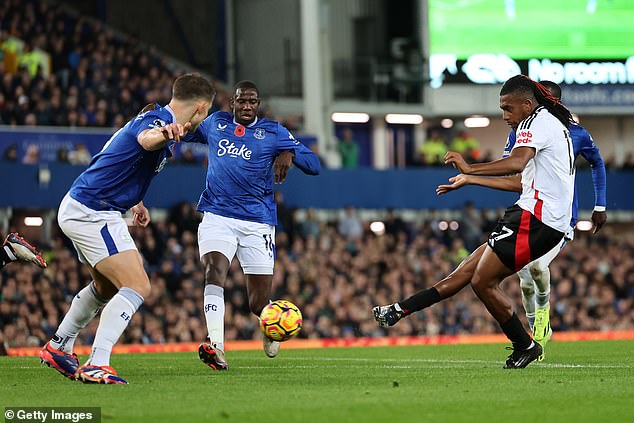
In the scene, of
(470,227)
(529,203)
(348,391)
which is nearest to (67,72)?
(470,227)

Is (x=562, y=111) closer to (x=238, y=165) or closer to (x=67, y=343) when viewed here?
(x=238, y=165)

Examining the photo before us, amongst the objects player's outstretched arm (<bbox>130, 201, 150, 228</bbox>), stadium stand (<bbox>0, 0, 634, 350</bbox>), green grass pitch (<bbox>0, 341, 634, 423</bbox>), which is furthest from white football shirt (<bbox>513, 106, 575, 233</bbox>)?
stadium stand (<bbox>0, 0, 634, 350</bbox>)

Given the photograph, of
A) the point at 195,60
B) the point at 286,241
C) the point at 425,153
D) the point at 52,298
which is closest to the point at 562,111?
the point at 52,298

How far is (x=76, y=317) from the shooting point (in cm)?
997

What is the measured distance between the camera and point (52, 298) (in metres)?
21.3

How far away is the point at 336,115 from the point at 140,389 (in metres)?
27.9

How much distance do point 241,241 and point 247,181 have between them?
578mm

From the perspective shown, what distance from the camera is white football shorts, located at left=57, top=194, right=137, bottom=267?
927cm

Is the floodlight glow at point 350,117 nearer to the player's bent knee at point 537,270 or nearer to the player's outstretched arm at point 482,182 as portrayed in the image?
the player's bent knee at point 537,270

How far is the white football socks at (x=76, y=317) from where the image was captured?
986 centimetres

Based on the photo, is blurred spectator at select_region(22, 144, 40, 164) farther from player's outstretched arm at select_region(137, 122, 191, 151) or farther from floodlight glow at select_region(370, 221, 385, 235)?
player's outstretched arm at select_region(137, 122, 191, 151)

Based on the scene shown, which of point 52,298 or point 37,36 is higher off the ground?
point 37,36

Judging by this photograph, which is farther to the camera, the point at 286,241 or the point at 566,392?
the point at 286,241

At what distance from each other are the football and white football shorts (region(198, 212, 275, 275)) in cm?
72
